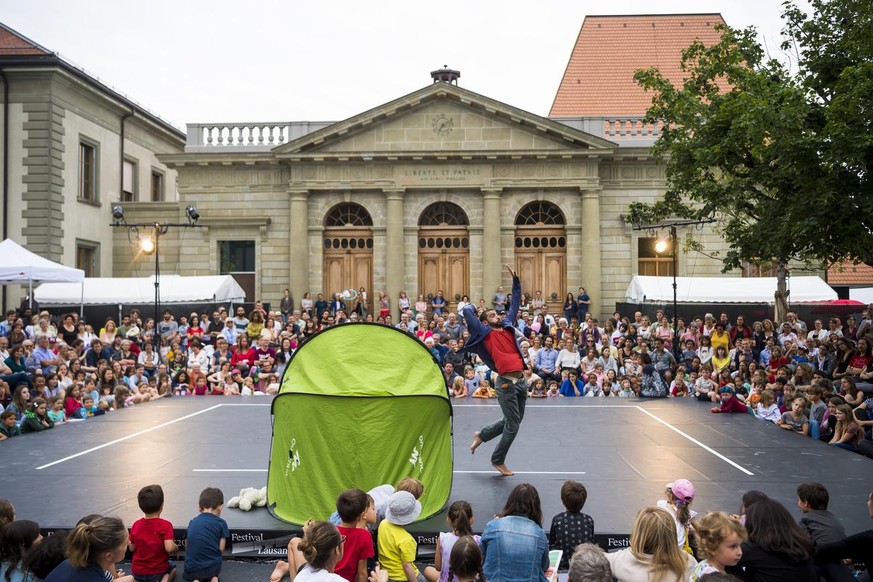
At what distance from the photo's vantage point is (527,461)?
1073 cm

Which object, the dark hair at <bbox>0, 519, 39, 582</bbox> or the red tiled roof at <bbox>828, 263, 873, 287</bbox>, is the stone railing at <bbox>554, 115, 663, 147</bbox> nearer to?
the red tiled roof at <bbox>828, 263, 873, 287</bbox>

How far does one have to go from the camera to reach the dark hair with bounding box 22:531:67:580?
5.30m

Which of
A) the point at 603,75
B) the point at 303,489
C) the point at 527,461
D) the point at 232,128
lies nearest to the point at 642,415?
the point at 527,461

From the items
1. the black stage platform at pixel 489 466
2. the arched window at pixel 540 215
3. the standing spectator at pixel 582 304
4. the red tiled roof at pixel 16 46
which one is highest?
the red tiled roof at pixel 16 46

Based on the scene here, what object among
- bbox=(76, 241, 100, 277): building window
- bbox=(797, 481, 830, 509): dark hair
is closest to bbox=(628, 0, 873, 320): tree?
bbox=(797, 481, 830, 509): dark hair

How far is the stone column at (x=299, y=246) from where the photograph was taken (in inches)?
1156

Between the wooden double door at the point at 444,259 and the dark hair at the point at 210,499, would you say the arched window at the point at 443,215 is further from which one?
the dark hair at the point at 210,499

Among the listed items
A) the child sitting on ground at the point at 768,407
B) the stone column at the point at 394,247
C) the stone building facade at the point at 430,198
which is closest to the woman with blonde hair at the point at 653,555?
the child sitting on ground at the point at 768,407

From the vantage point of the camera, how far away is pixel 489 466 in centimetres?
1050

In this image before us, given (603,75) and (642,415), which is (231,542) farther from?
(603,75)

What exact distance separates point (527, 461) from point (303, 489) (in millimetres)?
3719

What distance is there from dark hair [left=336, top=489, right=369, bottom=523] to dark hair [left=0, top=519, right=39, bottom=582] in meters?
2.17

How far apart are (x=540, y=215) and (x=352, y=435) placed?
74.2 ft

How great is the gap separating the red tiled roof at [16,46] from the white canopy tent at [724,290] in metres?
22.4
